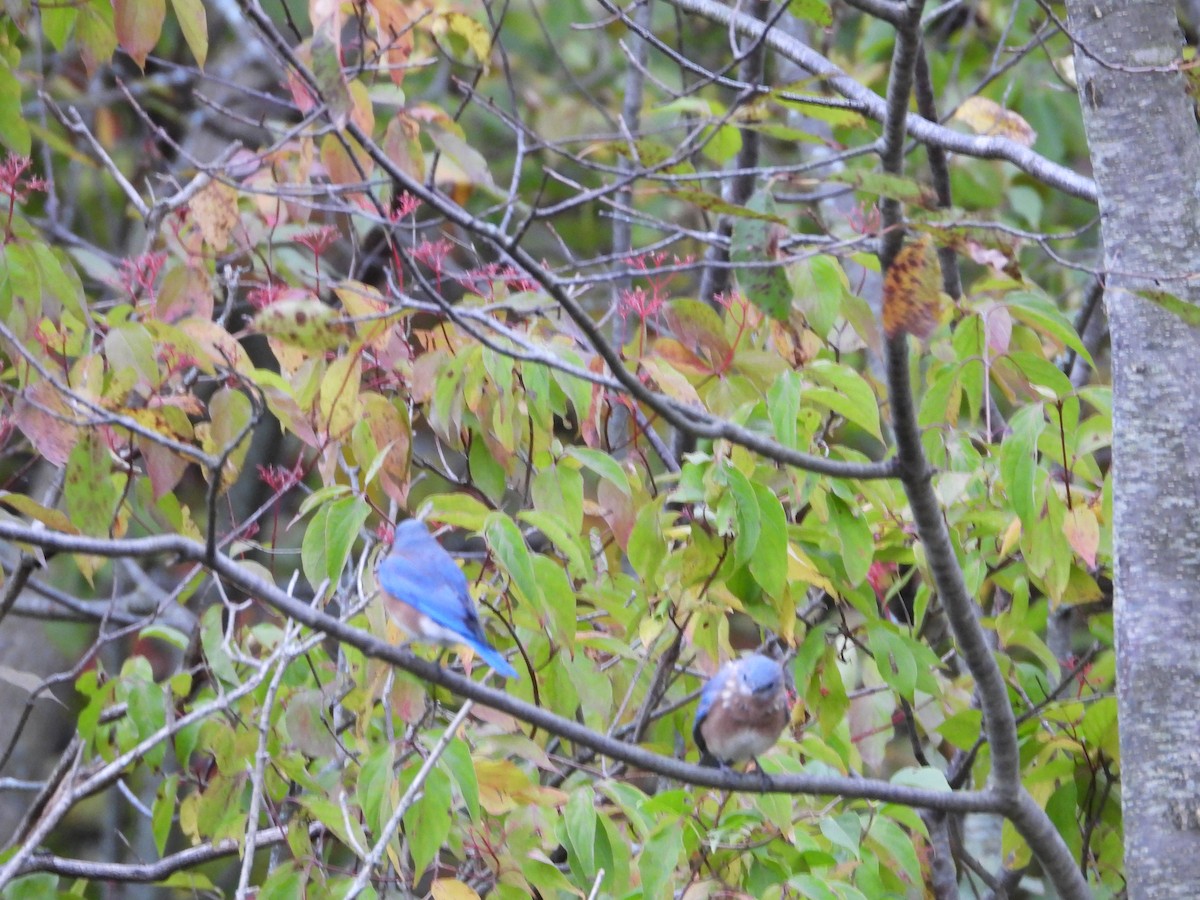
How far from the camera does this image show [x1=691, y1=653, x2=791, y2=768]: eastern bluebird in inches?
110

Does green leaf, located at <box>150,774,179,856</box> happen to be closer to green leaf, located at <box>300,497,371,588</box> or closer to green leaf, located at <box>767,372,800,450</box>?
green leaf, located at <box>300,497,371,588</box>

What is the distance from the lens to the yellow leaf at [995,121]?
3.53 metres

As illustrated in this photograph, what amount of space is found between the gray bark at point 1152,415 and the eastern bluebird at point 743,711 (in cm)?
72

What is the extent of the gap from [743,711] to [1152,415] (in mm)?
1023

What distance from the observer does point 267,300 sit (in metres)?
2.91

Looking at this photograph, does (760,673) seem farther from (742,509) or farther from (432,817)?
(432,817)

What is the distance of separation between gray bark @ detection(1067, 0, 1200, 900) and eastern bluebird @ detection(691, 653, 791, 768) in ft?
2.35

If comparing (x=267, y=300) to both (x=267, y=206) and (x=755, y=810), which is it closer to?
(x=267, y=206)

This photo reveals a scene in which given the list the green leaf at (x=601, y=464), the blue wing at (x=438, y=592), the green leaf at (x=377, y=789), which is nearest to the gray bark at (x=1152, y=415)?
the green leaf at (x=601, y=464)

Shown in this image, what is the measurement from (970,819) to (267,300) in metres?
3.03

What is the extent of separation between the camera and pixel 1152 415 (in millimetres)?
2494

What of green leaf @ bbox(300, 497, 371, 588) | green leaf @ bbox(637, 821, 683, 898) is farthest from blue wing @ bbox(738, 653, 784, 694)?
green leaf @ bbox(300, 497, 371, 588)

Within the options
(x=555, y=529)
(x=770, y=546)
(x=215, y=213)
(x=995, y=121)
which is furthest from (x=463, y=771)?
(x=995, y=121)

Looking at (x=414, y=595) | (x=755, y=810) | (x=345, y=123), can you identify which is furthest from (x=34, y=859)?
(x=345, y=123)
